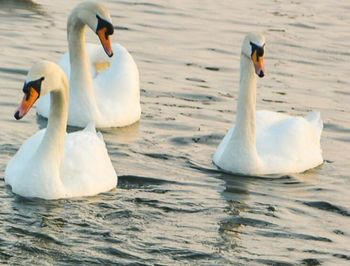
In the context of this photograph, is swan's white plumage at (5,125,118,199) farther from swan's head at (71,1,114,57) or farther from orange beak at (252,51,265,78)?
swan's head at (71,1,114,57)

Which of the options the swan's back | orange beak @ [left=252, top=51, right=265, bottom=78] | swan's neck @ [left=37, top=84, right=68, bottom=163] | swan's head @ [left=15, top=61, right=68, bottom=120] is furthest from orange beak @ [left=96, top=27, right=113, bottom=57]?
swan's head @ [left=15, top=61, right=68, bottom=120]

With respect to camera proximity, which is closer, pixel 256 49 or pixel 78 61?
pixel 256 49

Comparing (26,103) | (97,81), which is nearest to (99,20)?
(97,81)

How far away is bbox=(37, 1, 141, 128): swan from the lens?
585 inches

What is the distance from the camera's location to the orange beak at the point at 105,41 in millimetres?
14578

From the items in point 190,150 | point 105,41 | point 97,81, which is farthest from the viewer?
point 97,81

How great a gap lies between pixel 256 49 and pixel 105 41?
1.98m

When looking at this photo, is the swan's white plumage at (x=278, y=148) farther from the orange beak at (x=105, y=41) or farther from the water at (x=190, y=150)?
the orange beak at (x=105, y=41)

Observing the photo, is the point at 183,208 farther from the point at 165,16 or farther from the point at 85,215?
the point at 165,16

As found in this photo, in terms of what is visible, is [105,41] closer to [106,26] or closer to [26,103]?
[106,26]

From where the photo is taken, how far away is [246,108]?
537 inches

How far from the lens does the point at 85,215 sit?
11523 mm

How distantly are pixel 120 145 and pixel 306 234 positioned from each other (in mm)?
3193

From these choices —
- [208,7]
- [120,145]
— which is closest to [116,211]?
[120,145]
